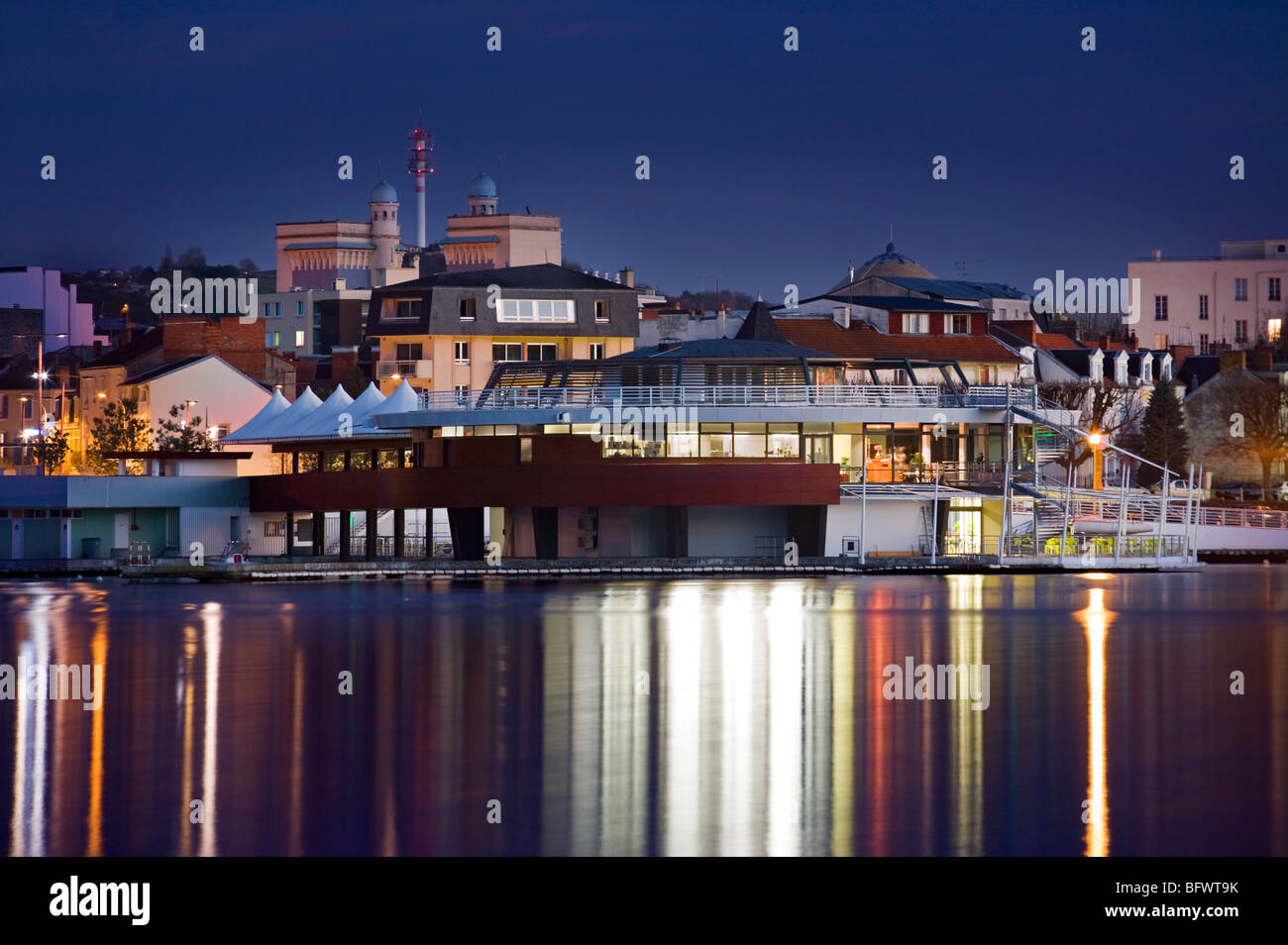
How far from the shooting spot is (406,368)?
322 feet

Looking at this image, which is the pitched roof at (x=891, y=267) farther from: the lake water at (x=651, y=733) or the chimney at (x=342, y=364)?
the lake water at (x=651, y=733)

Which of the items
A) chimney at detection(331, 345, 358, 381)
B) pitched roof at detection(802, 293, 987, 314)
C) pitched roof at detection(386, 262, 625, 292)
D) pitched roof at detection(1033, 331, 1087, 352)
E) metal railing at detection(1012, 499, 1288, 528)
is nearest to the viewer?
metal railing at detection(1012, 499, 1288, 528)

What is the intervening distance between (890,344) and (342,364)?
130ft

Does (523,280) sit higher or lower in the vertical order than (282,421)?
higher

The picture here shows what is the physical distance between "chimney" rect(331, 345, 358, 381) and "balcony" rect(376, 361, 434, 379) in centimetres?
2077

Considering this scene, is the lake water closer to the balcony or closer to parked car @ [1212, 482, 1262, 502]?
parked car @ [1212, 482, 1262, 502]

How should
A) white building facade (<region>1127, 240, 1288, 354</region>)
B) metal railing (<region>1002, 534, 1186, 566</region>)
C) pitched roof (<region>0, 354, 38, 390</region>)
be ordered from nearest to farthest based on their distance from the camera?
metal railing (<region>1002, 534, 1186, 566</region>)
pitched roof (<region>0, 354, 38, 390</region>)
white building facade (<region>1127, 240, 1288, 354</region>)

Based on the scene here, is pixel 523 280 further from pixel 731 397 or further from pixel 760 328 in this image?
pixel 731 397

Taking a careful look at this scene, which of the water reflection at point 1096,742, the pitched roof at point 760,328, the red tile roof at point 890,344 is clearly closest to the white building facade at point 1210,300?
the red tile roof at point 890,344

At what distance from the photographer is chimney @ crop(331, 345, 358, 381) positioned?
12019 centimetres

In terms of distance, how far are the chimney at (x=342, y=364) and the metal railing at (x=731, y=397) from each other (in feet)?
147

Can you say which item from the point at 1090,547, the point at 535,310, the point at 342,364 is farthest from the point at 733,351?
A: the point at 342,364

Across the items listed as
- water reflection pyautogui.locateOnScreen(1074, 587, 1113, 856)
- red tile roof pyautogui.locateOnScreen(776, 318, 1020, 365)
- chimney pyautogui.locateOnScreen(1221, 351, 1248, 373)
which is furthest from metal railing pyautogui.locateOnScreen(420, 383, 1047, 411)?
chimney pyautogui.locateOnScreen(1221, 351, 1248, 373)

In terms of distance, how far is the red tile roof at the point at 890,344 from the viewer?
315 ft
